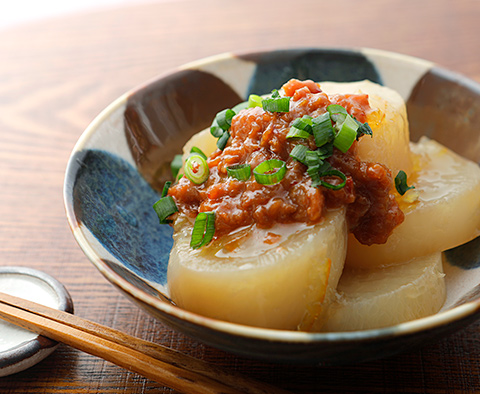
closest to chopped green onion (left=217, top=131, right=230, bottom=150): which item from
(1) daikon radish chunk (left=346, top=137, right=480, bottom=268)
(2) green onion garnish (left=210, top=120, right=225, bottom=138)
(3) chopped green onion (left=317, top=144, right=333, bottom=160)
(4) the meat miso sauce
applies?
(4) the meat miso sauce

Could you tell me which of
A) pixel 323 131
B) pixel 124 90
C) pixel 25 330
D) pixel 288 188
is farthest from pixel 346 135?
pixel 124 90

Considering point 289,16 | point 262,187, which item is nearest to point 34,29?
point 289,16

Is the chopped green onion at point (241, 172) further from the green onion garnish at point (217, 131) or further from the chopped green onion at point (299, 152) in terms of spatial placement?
the green onion garnish at point (217, 131)

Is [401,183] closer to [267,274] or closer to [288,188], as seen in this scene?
[288,188]

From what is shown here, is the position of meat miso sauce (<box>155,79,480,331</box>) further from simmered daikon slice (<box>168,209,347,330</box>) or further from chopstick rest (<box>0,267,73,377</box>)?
chopstick rest (<box>0,267,73,377</box>)

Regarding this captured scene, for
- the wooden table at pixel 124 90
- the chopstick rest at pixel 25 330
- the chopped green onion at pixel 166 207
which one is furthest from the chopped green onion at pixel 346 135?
the chopstick rest at pixel 25 330
